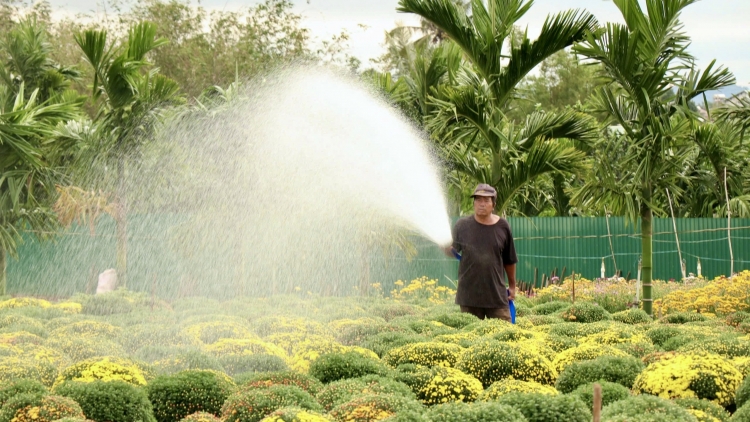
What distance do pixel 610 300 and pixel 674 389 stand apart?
7.46 m

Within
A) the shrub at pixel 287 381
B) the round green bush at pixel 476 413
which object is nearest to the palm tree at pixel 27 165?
the shrub at pixel 287 381

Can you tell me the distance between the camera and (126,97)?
1466cm

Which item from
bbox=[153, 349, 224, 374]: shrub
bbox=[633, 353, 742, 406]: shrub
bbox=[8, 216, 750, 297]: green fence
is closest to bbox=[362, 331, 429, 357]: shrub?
bbox=[153, 349, 224, 374]: shrub

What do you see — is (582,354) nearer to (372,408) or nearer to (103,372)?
(372,408)

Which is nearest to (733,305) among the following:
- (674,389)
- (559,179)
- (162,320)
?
(674,389)

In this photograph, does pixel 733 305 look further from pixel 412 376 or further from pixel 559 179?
pixel 559 179

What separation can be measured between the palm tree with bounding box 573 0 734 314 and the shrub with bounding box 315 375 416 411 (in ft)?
19.6

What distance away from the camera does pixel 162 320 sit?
35.8ft

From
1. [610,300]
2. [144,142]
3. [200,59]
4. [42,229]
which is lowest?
[610,300]

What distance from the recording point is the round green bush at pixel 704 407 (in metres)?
5.42

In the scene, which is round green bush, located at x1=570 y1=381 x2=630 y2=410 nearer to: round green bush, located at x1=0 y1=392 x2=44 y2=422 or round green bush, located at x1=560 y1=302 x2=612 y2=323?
round green bush, located at x1=0 y1=392 x2=44 y2=422

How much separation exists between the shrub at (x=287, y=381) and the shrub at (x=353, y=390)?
123mm

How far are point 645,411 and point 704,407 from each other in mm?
713

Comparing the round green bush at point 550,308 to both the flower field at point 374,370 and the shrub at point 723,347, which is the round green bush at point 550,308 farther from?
the shrub at point 723,347
